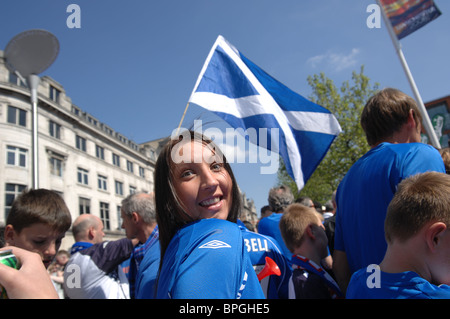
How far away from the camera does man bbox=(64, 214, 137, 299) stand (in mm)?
3299

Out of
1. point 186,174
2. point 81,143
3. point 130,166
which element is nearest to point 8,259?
point 186,174

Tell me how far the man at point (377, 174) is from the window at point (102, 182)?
34500 millimetres

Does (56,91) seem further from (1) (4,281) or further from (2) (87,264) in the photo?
(1) (4,281)

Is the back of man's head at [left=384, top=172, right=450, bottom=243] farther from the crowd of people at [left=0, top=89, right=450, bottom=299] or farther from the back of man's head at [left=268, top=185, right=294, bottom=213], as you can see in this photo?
the back of man's head at [left=268, top=185, right=294, bottom=213]

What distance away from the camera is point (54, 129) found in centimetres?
2848

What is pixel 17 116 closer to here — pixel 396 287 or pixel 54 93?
pixel 54 93

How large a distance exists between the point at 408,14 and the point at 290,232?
745 cm

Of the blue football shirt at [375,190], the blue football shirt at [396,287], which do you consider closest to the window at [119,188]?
the blue football shirt at [375,190]

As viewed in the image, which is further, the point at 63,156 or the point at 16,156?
the point at 63,156

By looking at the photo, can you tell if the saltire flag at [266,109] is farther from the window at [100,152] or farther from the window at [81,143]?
the window at [100,152]

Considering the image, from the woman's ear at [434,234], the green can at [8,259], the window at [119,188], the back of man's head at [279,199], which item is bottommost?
the woman's ear at [434,234]

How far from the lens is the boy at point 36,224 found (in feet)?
7.25
